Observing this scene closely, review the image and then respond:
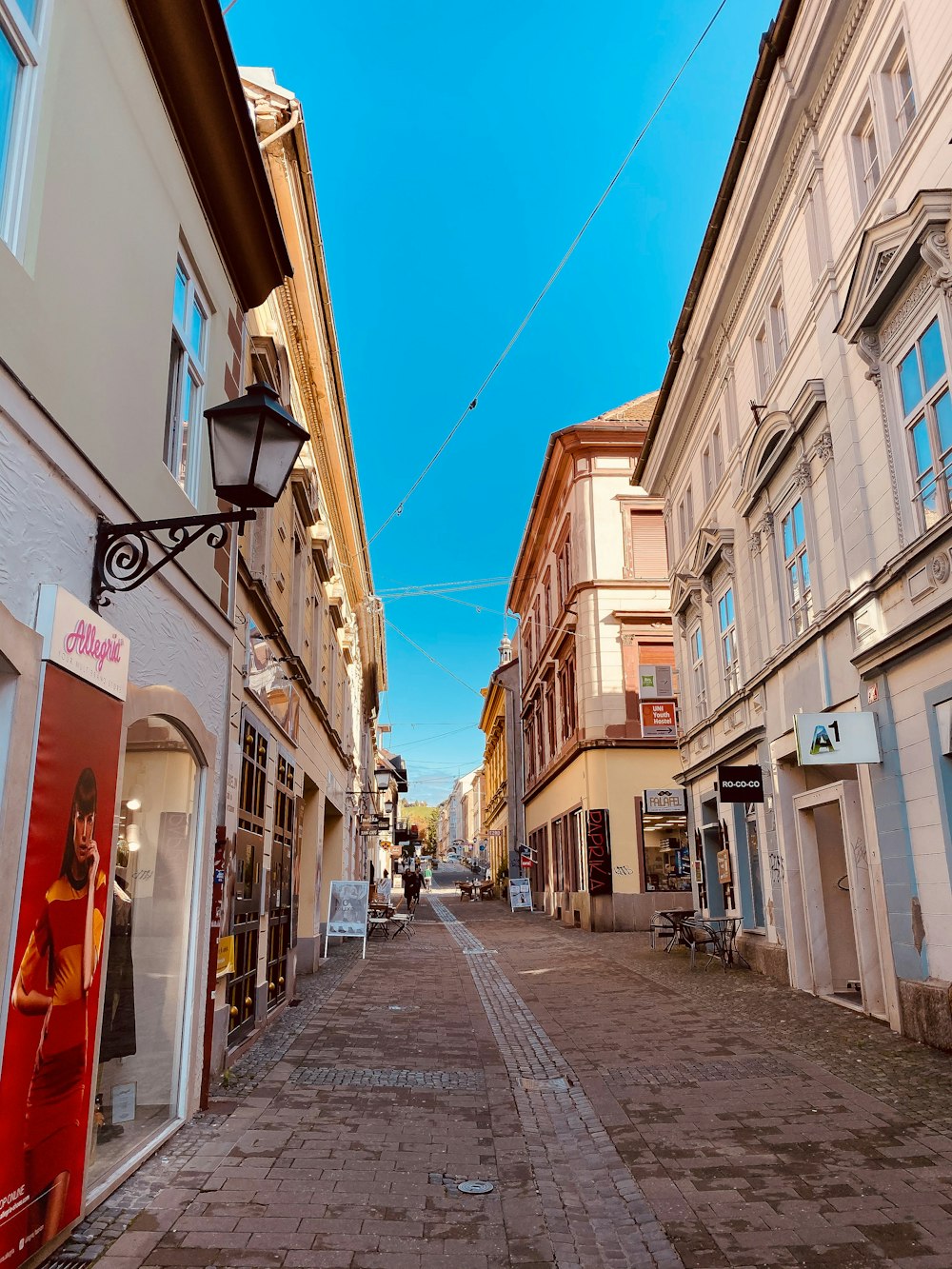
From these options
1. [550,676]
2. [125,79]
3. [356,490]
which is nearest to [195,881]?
[125,79]

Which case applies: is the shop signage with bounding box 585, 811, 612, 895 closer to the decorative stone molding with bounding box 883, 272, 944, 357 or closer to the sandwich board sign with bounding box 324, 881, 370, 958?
the sandwich board sign with bounding box 324, 881, 370, 958

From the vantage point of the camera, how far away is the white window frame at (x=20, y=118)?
3963 millimetres

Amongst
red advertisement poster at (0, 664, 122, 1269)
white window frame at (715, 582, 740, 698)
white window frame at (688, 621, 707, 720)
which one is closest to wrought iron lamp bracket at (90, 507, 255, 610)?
red advertisement poster at (0, 664, 122, 1269)

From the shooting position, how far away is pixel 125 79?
5367 millimetres

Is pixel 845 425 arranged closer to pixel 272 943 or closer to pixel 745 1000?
pixel 745 1000

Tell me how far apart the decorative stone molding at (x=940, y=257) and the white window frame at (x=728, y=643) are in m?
8.15

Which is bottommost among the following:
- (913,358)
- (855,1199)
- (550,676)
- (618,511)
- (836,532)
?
(855,1199)

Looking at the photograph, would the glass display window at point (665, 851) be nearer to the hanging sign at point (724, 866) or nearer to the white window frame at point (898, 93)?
the hanging sign at point (724, 866)

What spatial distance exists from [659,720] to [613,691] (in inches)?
58.7

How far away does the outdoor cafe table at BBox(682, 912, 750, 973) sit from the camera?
51.1 feet

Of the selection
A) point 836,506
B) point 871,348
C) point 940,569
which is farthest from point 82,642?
point 836,506

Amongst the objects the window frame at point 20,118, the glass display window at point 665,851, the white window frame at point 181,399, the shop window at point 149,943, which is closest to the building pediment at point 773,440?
the white window frame at point 181,399

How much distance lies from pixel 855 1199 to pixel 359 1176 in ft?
8.39

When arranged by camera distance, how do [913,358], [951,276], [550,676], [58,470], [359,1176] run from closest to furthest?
[58,470] < [359,1176] < [951,276] < [913,358] < [550,676]
